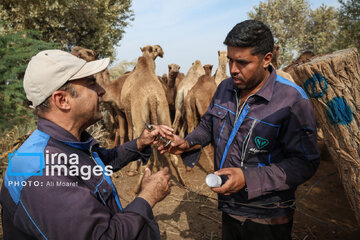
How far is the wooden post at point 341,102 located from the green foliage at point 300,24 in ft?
71.8

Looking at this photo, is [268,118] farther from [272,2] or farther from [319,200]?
[272,2]

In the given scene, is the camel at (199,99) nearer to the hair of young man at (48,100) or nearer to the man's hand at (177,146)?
the man's hand at (177,146)

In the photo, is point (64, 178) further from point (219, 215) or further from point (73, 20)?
point (73, 20)

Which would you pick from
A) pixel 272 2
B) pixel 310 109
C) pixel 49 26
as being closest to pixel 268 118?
pixel 310 109

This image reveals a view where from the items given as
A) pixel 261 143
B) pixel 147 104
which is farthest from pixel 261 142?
pixel 147 104

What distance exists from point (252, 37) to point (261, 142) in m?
0.78

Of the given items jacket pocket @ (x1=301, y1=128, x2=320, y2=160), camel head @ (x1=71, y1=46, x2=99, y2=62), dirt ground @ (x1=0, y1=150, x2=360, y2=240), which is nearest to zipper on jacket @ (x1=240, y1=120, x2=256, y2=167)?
jacket pocket @ (x1=301, y1=128, x2=320, y2=160)

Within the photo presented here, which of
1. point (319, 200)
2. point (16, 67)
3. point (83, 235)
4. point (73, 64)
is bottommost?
point (319, 200)

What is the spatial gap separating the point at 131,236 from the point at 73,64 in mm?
1080

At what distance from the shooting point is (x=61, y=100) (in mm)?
1658

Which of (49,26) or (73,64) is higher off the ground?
(49,26)

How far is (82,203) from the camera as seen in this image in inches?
49.7

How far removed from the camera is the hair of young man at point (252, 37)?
6.34 ft

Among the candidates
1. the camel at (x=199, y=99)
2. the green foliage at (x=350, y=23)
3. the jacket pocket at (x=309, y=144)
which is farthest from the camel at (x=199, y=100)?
the green foliage at (x=350, y=23)
